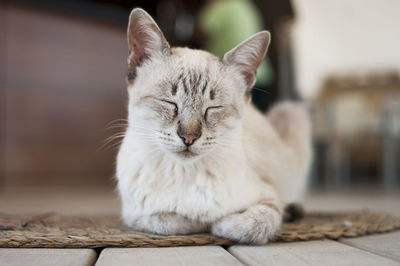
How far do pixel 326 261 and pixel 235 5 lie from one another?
304 cm

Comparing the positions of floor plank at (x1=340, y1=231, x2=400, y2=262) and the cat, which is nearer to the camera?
floor plank at (x1=340, y1=231, x2=400, y2=262)

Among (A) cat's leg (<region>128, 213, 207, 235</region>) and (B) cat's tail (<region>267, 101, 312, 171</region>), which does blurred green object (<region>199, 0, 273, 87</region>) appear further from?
(A) cat's leg (<region>128, 213, 207, 235</region>)

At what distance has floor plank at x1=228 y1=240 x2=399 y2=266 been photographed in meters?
1.08

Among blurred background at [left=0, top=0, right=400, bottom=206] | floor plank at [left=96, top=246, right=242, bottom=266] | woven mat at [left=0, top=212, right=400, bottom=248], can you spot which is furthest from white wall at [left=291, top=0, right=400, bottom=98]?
floor plank at [left=96, top=246, right=242, bottom=266]

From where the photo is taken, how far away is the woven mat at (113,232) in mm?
1249

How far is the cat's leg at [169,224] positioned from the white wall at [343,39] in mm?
5472

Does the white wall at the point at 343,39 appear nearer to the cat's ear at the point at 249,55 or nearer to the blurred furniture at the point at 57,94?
the blurred furniture at the point at 57,94

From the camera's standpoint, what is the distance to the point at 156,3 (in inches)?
231

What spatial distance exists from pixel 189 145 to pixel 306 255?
0.50m

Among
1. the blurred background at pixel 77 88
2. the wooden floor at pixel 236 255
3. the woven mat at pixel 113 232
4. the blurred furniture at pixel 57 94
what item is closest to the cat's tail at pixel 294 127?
the blurred background at pixel 77 88

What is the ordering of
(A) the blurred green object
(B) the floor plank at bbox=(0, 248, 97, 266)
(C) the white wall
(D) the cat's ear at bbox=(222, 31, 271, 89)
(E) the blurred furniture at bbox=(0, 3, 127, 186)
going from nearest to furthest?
(B) the floor plank at bbox=(0, 248, 97, 266) → (D) the cat's ear at bbox=(222, 31, 271, 89) → (E) the blurred furniture at bbox=(0, 3, 127, 186) → (A) the blurred green object → (C) the white wall

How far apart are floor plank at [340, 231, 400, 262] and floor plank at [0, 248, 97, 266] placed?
2.90ft

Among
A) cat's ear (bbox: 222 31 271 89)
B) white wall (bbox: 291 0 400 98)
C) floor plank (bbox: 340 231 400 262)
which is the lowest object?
floor plank (bbox: 340 231 400 262)

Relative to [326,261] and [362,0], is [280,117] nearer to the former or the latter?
[326,261]
